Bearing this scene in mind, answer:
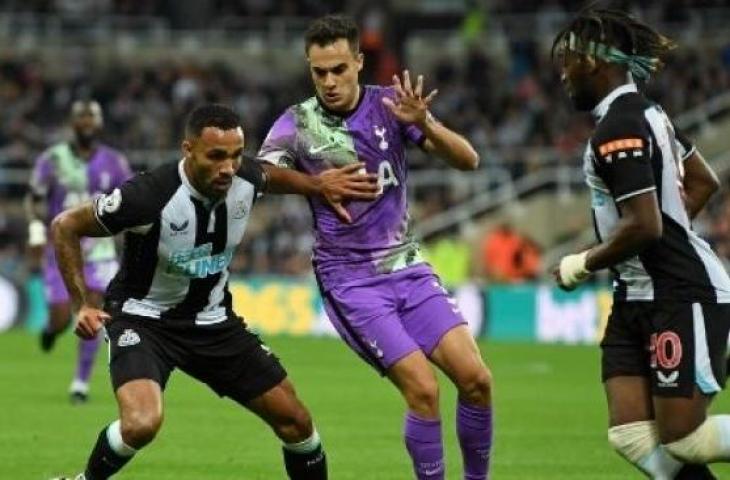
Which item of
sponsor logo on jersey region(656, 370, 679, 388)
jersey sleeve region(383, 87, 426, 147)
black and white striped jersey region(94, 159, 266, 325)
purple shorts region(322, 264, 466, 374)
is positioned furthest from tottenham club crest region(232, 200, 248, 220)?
sponsor logo on jersey region(656, 370, 679, 388)

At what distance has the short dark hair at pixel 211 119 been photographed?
9.20m

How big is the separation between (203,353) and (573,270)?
2352mm

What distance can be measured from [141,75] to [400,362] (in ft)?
85.4

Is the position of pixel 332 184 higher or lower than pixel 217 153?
lower

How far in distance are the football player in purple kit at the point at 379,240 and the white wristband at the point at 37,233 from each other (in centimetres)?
695

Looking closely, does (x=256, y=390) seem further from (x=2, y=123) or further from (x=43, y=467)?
(x=2, y=123)

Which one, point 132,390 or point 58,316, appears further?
point 58,316

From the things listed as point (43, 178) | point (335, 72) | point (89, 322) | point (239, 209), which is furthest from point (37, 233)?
point (89, 322)

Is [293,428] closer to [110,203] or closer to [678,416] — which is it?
[110,203]

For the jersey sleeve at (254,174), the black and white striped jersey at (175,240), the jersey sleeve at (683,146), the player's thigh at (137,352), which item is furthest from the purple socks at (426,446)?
the jersey sleeve at (683,146)

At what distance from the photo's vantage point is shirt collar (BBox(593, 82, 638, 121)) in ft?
26.7

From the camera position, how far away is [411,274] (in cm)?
993

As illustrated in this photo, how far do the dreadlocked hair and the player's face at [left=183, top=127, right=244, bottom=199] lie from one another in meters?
1.79

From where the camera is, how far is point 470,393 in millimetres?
9617
